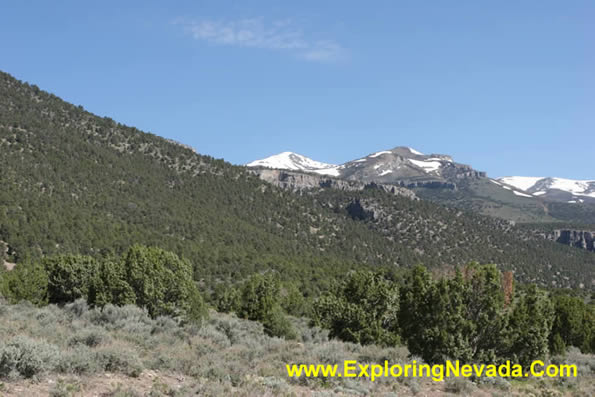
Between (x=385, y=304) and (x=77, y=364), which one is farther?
(x=385, y=304)

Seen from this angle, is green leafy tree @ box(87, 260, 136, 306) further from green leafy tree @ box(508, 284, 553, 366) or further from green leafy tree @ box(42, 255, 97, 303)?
green leafy tree @ box(508, 284, 553, 366)

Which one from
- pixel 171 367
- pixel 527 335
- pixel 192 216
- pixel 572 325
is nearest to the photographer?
pixel 171 367

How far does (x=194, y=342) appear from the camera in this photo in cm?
1598

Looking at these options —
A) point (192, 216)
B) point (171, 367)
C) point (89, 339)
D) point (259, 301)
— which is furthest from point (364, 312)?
point (192, 216)

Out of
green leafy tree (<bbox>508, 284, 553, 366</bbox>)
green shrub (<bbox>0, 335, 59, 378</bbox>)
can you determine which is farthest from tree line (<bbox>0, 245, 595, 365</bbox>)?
green shrub (<bbox>0, 335, 59, 378</bbox>)

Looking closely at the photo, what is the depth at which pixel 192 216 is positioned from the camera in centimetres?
8419

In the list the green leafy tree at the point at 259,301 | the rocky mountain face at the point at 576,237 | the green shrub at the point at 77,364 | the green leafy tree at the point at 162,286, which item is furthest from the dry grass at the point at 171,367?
the rocky mountain face at the point at 576,237

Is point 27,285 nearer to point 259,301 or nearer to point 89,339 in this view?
point 259,301

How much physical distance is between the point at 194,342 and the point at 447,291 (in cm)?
945

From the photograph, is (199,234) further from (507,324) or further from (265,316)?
(507,324)

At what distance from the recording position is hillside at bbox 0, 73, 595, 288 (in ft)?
208

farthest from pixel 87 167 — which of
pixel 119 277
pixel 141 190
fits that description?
pixel 119 277

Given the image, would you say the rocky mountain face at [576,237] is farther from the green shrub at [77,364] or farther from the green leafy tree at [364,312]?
the green shrub at [77,364]

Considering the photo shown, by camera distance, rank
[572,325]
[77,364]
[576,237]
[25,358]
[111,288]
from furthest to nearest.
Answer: [576,237]
[572,325]
[111,288]
[77,364]
[25,358]
